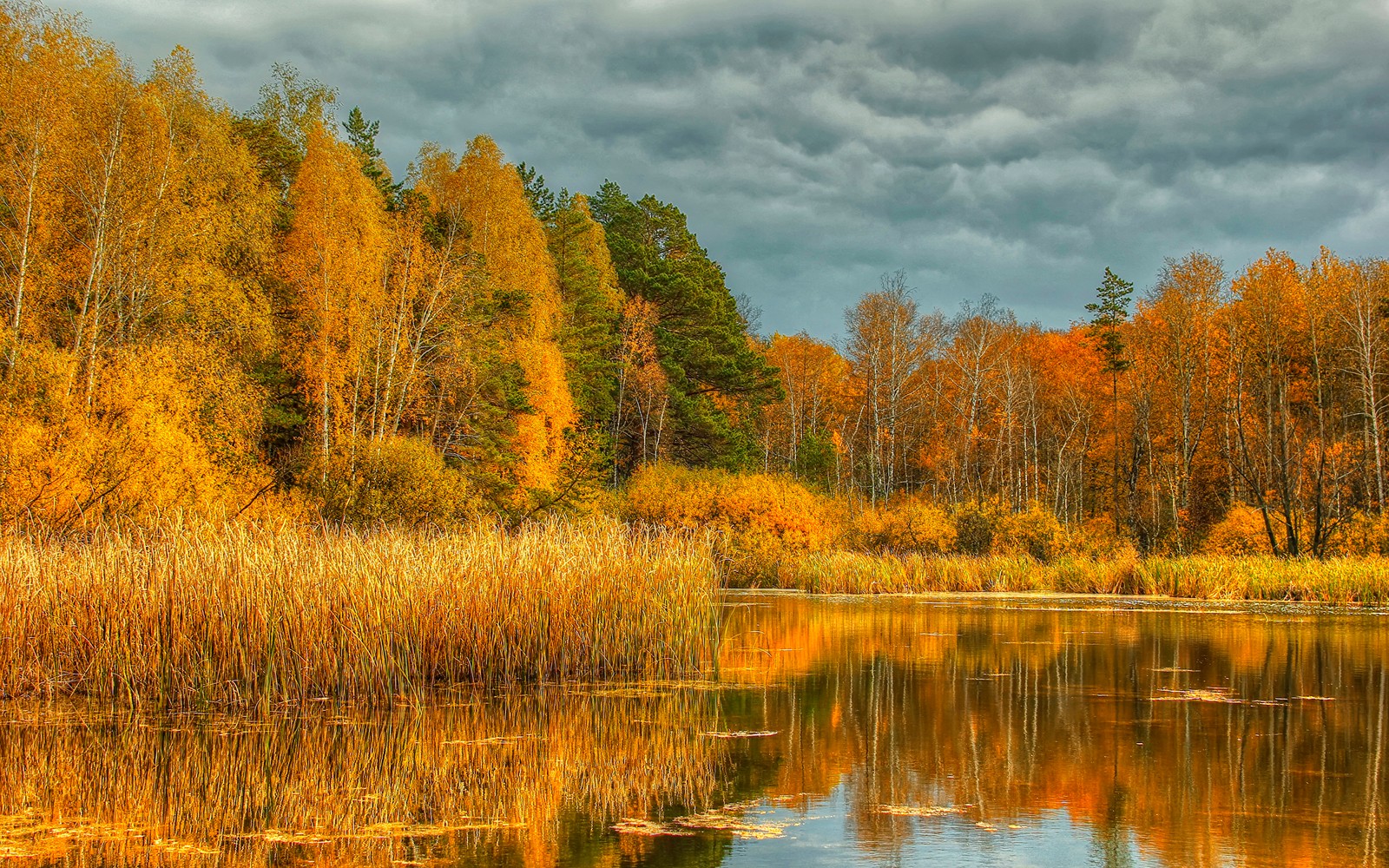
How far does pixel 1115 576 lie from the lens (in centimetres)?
2492

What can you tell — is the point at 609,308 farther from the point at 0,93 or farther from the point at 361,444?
the point at 0,93

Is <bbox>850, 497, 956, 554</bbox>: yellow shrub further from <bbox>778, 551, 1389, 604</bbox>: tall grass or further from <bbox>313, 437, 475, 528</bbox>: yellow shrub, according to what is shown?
<bbox>313, 437, 475, 528</bbox>: yellow shrub

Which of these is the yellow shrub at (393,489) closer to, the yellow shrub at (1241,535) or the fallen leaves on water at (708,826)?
the fallen leaves on water at (708,826)

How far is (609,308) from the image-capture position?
40.8 metres

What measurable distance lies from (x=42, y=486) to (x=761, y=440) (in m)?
33.0

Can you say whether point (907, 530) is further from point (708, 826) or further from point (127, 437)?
point (708, 826)

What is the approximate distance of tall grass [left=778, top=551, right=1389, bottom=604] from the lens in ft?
72.7

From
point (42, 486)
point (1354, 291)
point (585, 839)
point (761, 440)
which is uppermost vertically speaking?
point (1354, 291)

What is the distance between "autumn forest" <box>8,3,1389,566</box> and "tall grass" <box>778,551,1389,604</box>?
184 inches

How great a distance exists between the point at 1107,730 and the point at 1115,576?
17.2 meters

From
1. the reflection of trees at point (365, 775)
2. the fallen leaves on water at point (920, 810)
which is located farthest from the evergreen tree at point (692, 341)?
the fallen leaves on water at point (920, 810)

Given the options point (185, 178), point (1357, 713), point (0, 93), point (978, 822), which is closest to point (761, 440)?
point (185, 178)

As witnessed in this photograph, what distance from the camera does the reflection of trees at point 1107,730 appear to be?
20.4ft

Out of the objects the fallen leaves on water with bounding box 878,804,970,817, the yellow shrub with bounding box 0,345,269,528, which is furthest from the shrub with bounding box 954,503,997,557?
the fallen leaves on water with bounding box 878,804,970,817
